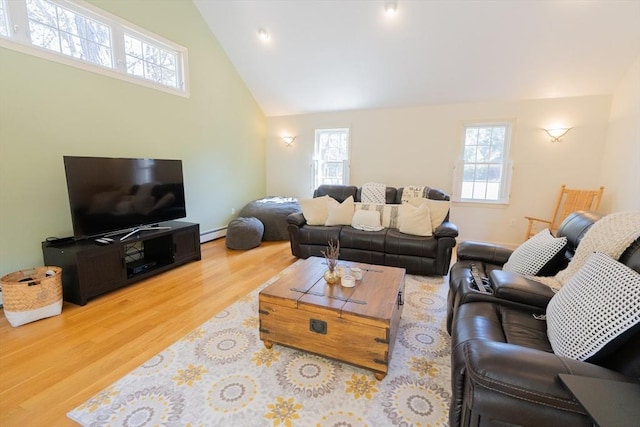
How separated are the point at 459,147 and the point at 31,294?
5541 millimetres

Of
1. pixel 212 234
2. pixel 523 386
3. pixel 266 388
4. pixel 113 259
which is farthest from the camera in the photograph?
pixel 212 234

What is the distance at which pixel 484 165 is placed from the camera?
476 cm

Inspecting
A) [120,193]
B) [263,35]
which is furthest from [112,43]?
[263,35]

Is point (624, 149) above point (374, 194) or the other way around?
above

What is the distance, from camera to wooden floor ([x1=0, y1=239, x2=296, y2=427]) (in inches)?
64.1

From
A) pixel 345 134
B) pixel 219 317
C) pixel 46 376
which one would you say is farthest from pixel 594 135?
pixel 46 376

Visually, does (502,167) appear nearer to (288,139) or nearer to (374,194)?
(374,194)

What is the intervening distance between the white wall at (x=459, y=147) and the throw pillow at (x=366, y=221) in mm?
1703

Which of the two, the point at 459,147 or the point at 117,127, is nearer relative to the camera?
the point at 117,127

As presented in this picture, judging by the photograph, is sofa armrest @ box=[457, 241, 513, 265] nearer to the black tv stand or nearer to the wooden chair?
the wooden chair

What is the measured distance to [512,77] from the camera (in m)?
4.14

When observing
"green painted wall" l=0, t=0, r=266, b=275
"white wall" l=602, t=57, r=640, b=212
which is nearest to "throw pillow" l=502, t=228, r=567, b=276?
"white wall" l=602, t=57, r=640, b=212

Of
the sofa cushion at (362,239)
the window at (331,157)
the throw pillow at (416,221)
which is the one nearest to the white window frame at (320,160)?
the window at (331,157)

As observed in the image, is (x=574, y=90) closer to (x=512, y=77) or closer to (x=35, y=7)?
(x=512, y=77)
